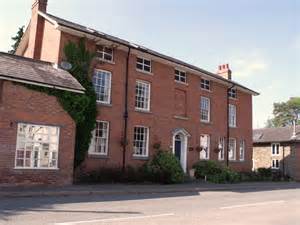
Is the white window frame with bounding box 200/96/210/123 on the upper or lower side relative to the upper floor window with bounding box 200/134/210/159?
upper

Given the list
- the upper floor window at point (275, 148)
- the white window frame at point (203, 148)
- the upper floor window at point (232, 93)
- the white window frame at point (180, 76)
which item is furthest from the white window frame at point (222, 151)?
the upper floor window at point (275, 148)


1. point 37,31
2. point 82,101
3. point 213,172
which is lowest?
point 213,172

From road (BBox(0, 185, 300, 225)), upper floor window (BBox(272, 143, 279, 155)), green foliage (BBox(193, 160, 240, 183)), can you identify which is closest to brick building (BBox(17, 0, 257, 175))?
green foliage (BBox(193, 160, 240, 183))

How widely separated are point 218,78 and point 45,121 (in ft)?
56.6

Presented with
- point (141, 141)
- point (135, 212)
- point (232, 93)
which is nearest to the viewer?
point (135, 212)

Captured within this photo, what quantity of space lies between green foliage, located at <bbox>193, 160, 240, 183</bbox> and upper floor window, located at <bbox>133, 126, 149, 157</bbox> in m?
4.75

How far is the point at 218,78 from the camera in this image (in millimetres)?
30875

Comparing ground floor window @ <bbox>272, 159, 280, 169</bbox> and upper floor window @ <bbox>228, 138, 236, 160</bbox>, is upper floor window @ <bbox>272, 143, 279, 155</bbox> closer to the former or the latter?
ground floor window @ <bbox>272, 159, 280, 169</bbox>

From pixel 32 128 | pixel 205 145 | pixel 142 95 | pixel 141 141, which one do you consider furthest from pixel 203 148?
pixel 32 128

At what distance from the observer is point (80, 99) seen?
18.9 meters

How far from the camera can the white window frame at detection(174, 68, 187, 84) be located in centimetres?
2802

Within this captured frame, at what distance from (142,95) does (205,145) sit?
24.8 ft

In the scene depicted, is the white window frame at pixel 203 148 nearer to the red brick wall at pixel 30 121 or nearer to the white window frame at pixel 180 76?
the white window frame at pixel 180 76

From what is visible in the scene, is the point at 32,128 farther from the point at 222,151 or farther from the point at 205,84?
the point at 222,151
